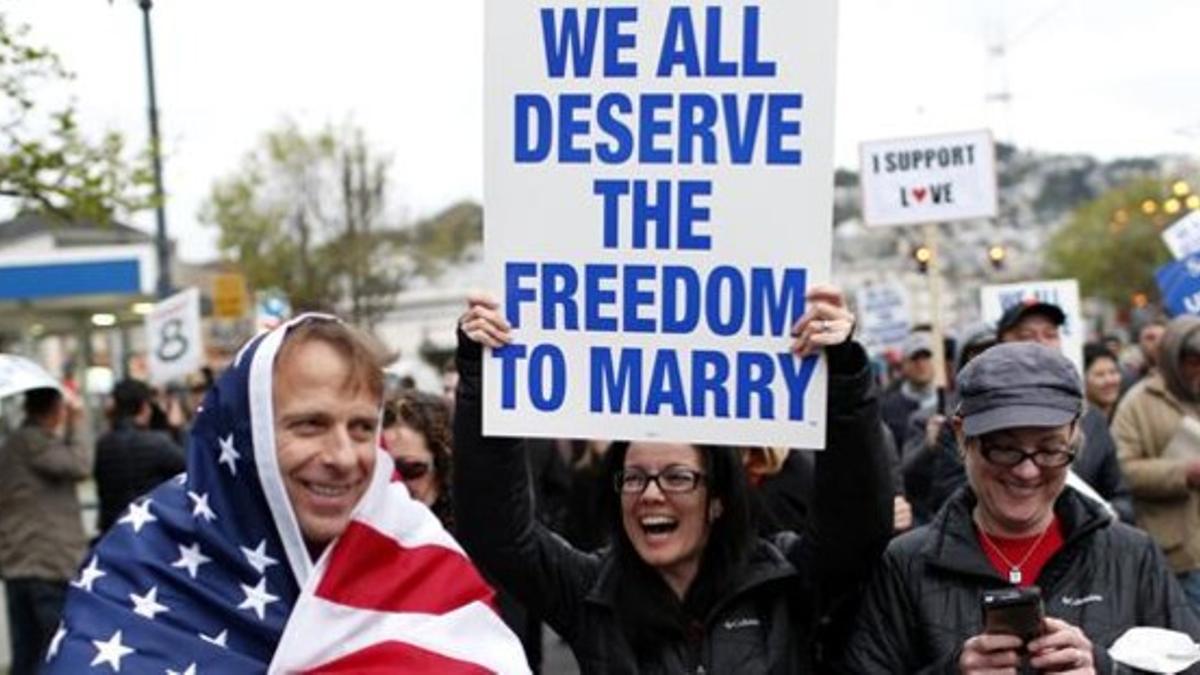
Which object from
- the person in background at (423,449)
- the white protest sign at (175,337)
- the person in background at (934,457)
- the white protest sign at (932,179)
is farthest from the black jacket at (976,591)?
the white protest sign at (175,337)

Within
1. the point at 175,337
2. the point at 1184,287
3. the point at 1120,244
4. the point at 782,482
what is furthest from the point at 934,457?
the point at 1120,244

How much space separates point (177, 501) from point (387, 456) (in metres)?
0.38

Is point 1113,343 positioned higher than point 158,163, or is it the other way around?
point 158,163

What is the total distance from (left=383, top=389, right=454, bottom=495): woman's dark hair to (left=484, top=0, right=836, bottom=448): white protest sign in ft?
4.69

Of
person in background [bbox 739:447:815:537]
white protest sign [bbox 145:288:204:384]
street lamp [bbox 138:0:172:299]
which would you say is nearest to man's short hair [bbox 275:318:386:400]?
person in background [bbox 739:447:815:537]

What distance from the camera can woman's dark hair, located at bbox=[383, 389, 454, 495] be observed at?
192 inches

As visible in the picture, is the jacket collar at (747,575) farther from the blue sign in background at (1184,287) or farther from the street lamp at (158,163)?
the street lamp at (158,163)

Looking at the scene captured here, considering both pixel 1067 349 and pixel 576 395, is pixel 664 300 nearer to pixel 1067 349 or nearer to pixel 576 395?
pixel 576 395


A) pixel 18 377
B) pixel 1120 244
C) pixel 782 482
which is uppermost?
pixel 18 377

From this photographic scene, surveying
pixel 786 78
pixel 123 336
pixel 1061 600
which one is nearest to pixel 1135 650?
pixel 1061 600

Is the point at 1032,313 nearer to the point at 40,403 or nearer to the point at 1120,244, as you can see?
the point at 40,403

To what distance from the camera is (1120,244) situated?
301 ft

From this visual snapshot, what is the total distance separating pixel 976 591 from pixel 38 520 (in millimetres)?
6553

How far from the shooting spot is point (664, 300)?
346 cm
